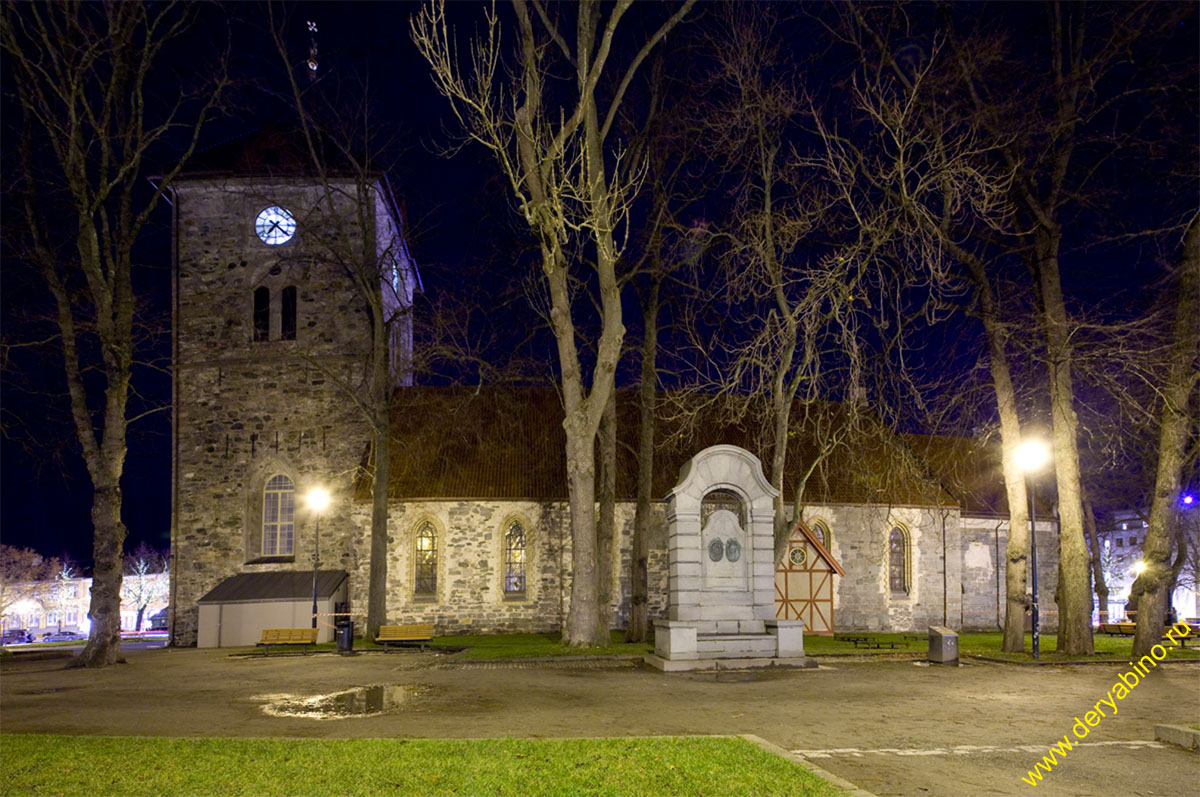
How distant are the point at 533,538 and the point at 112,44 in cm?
1712

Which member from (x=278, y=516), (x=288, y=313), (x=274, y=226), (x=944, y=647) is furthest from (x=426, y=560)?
(x=944, y=647)

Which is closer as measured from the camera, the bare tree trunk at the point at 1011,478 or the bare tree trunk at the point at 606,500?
the bare tree trunk at the point at 1011,478

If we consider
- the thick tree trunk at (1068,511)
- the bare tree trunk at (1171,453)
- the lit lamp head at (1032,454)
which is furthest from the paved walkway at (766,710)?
the lit lamp head at (1032,454)

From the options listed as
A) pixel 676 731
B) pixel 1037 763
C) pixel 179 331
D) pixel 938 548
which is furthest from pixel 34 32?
pixel 938 548

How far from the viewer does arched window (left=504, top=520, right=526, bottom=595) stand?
2827cm

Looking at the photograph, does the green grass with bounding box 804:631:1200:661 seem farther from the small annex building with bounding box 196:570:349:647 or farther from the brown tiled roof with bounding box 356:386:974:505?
the small annex building with bounding box 196:570:349:647

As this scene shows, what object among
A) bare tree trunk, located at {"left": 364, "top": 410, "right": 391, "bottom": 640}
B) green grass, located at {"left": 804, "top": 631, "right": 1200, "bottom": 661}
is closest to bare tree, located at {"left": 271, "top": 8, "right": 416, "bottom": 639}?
bare tree trunk, located at {"left": 364, "top": 410, "right": 391, "bottom": 640}

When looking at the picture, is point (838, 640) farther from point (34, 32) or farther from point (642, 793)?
point (34, 32)

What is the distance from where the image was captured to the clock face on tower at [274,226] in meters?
30.4

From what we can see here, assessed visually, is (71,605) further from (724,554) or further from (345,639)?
(724,554)

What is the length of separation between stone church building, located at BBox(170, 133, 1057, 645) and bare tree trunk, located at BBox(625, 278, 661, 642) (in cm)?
411

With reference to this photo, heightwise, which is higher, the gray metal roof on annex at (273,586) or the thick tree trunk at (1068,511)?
the thick tree trunk at (1068,511)

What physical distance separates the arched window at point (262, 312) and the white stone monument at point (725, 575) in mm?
17814

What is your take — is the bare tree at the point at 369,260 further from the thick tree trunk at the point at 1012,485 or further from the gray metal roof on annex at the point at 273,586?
the thick tree trunk at the point at 1012,485
